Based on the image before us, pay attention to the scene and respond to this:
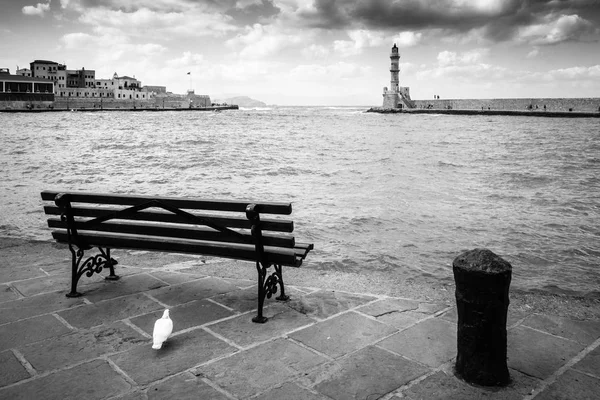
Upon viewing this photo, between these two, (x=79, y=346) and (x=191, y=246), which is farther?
(x=191, y=246)

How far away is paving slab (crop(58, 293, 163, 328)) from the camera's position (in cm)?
382

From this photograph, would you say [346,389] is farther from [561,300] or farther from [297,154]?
[297,154]

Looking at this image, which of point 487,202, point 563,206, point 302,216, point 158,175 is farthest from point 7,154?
point 563,206

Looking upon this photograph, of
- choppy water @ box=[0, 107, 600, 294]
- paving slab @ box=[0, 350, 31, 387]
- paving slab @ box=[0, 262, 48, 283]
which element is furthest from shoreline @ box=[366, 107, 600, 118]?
paving slab @ box=[0, 350, 31, 387]

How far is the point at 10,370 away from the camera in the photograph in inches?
120

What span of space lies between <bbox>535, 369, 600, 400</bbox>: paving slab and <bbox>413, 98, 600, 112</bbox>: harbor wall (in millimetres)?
89257

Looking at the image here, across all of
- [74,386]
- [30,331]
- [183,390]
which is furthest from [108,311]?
[183,390]

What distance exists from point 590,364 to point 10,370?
13.0 ft

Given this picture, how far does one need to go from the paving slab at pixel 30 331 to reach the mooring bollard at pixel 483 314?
3014 mm

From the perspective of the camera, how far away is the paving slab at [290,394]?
273 centimetres

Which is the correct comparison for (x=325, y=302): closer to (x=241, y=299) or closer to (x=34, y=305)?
(x=241, y=299)

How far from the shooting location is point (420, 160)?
928 inches

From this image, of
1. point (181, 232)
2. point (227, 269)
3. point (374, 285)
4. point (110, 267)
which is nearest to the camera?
point (181, 232)

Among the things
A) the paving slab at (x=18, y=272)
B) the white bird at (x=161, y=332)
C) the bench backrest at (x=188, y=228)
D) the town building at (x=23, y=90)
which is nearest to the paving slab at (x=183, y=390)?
the white bird at (x=161, y=332)
